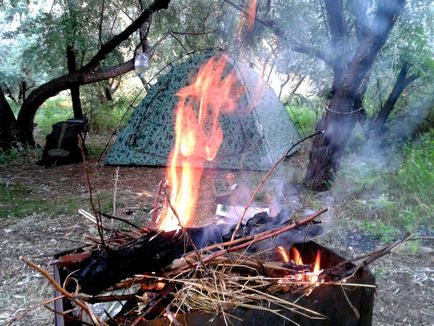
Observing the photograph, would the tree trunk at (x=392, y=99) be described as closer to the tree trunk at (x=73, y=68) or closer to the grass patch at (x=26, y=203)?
the grass patch at (x=26, y=203)

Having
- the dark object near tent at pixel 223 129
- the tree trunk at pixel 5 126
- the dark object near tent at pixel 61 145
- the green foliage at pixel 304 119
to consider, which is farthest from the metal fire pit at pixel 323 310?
the tree trunk at pixel 5 126

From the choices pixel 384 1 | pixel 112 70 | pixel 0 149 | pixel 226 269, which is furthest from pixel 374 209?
pixel 0 149

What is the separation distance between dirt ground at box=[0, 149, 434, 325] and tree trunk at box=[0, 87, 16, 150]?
130 cm

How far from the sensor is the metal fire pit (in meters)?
1.62

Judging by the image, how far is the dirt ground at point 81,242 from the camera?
293 cm

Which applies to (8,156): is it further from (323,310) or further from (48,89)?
(323,310)

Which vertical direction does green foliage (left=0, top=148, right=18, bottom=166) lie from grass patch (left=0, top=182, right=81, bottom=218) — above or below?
above

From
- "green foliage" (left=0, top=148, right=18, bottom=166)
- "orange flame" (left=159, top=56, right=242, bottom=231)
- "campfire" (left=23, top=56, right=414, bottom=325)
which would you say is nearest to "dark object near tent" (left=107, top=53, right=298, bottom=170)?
"orange flame" (left=159, top=56, right=242, bottom=231)

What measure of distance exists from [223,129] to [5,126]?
402 cm

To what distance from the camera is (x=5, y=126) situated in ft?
25.0

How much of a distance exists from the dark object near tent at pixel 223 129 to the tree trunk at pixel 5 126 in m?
2.20

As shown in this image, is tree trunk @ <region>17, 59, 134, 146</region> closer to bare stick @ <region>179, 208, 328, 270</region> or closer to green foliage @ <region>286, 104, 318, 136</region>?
green foliage @ <region>286, 104, 318, 136</region>

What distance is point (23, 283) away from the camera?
329 cm

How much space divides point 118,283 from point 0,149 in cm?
659
